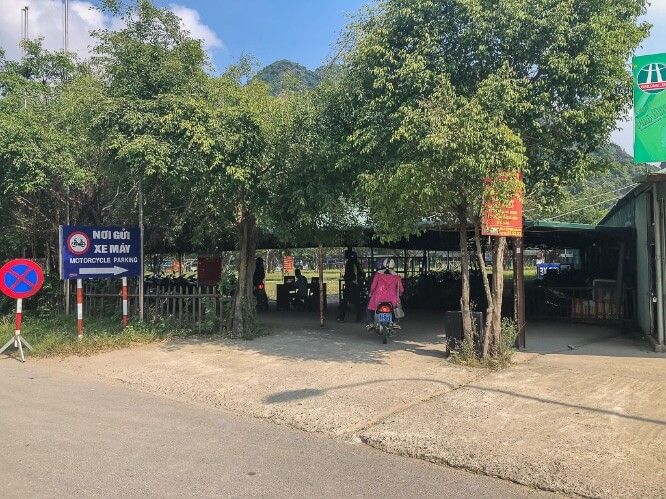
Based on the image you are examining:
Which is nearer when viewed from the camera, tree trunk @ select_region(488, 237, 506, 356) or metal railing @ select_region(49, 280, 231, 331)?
tree trunk @ select_region(488, 237, 506, 356)

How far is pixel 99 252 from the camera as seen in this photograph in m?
12.4

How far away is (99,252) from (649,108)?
425 inches

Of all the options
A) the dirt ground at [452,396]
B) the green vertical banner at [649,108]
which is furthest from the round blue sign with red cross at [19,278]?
the green vertical banner at [649,108]

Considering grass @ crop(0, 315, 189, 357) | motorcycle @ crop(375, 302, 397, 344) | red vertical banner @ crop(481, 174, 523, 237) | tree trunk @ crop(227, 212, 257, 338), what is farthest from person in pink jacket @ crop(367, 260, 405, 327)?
grass @ crop(0, 315, 189, 357)

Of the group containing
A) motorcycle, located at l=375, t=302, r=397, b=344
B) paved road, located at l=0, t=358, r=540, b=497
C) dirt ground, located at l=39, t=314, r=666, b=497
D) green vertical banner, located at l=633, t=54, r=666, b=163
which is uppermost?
green vertical banner, located at l=633, t=54, r=666, b=163

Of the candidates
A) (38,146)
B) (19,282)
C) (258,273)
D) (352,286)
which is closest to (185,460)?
(19,282)

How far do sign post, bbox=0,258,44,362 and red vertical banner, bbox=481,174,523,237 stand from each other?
8244mm

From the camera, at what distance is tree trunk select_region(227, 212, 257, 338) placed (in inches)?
498

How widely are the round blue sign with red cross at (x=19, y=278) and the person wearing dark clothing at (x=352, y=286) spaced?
306 inches

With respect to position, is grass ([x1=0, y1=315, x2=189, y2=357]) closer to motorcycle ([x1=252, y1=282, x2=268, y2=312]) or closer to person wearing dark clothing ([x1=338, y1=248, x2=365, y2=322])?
person wearing dark clothing ([x1=338, y1=248, x2=365, y2=322])

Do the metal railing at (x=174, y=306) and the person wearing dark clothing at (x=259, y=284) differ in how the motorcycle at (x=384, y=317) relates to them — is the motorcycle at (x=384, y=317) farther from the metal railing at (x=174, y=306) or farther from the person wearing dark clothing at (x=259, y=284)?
the person wearing dark clothing at (x=259, y=284)

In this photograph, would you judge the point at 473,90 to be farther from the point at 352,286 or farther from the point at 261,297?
the point at 261,297

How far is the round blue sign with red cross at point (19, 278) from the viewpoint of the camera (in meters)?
10.9

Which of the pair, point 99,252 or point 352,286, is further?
point 352,286
